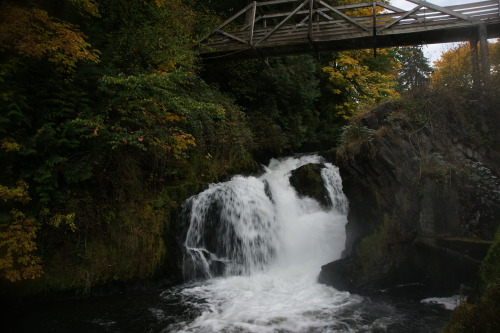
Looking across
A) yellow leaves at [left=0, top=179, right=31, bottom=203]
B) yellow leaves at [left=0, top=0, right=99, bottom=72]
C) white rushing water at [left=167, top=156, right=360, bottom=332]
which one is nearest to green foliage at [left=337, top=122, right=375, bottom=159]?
white rushing water at [left=167, top=156, right=360, bottom=332]

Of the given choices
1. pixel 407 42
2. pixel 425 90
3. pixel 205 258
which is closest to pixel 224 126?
pixel 205 258

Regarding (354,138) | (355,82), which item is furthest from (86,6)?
(355,82)

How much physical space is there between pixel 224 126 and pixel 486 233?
23.0ft

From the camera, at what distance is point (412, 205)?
652 cm

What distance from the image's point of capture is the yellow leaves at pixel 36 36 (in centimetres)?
516

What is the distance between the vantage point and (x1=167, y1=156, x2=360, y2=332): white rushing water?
540cm

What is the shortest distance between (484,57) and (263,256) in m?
8.11

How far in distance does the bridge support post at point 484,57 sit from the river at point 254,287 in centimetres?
455

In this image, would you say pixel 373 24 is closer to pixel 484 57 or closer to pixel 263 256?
pixel 484 57

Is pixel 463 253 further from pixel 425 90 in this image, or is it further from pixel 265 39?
pixel 265 39

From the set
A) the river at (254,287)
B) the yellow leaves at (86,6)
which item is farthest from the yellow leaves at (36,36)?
the river at (254,287)

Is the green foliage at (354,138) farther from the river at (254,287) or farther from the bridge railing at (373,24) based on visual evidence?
the bridge railing at (373,24)

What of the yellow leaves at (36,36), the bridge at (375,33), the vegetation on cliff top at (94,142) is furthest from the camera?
the bridge at (375,33)

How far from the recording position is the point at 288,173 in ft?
35.0
